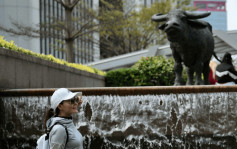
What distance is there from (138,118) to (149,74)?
9.23 metres

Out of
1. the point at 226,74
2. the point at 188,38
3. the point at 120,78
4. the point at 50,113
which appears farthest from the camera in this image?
the point at 120,78

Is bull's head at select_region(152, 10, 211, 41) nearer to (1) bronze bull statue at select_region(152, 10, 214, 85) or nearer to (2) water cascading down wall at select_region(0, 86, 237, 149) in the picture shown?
(1) bronze bull statue at select_region(152, 10, 214, 85)

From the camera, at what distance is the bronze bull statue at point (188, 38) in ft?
22.6

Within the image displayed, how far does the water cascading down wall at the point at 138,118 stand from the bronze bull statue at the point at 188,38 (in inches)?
48.6

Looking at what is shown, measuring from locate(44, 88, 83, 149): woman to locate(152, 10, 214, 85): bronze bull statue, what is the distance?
13.5ft

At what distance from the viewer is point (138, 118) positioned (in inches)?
255

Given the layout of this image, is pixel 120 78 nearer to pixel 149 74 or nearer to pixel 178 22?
pixel 149 74

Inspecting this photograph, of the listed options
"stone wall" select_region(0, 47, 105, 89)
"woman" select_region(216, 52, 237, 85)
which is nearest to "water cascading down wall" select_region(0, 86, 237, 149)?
"stone wall" select_region(0, 47, 105, 89)

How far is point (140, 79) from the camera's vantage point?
52.4ft

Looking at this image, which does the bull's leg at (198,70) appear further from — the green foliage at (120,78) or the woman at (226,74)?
the green foliage at (120,78)

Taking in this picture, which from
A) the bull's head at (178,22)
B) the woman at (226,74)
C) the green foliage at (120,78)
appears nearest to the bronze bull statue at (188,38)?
the bull's head at (178,22)

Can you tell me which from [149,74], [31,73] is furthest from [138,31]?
[31,73]

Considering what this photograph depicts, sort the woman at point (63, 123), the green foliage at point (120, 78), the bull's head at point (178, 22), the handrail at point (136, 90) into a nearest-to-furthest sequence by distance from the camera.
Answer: the woman at point (63, 123) → the handrail at point (136, 90) → the bull's head at point (178, 22) → the green foliage at point (120, 78)

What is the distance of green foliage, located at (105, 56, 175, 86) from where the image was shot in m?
15.3
